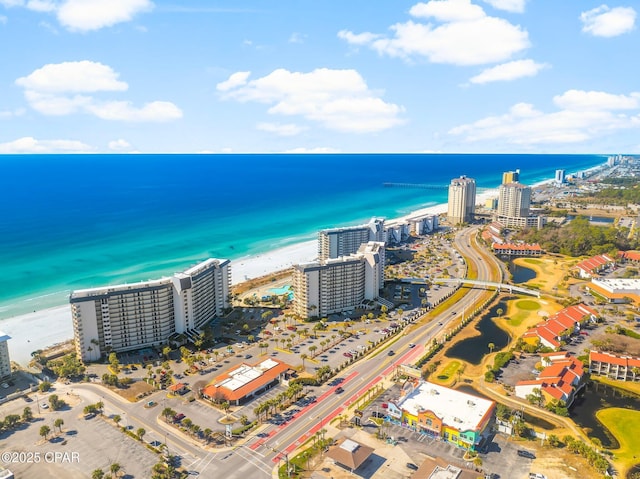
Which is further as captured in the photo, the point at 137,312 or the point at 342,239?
the point at 342,239

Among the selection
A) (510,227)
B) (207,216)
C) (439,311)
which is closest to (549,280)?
(439,311)

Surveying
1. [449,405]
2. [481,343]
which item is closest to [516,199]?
[481,343]

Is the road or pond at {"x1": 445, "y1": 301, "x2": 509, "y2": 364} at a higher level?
pond at {"x1": 445, "y1": 301, "x2": 509, "y2": 364}

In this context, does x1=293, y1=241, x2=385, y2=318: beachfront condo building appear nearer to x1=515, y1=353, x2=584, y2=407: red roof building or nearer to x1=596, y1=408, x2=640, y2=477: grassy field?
x1=515, y1=353, x2=584, y2=407: red roof building

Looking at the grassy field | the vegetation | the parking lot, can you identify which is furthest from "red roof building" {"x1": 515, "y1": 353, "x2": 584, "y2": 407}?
the vegetation

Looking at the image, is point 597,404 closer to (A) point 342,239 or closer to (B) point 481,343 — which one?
(B) point 481,343

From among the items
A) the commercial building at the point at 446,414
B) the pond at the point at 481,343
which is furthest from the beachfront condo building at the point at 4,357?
the pond at the point at 481,343
